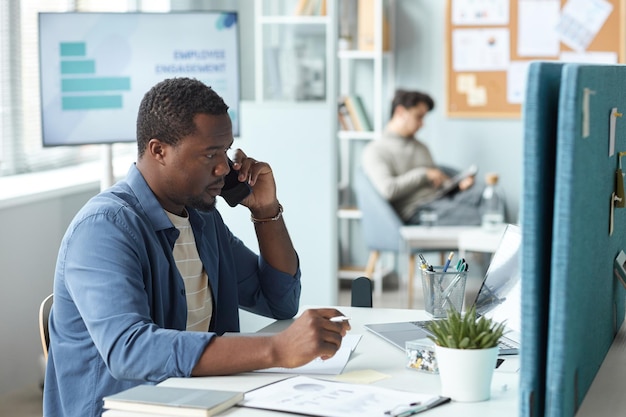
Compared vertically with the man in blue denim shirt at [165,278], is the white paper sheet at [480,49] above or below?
above

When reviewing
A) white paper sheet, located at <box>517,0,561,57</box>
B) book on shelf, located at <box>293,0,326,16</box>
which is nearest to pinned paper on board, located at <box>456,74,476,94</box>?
white paper sheet, located at <box>517,0,561,57</box>

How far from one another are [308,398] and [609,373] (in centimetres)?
53

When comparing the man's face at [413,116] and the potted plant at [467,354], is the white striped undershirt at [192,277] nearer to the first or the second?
the potted plant at [467,354]

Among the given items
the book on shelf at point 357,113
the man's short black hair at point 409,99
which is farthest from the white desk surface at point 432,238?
the book on shelf at point 357,113

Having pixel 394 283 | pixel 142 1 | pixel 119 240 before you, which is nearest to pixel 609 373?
pixel 119 240

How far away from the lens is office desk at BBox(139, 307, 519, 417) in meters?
1.50

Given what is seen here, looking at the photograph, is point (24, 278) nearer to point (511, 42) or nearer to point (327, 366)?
point (327, 366)

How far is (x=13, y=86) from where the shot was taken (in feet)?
13.9

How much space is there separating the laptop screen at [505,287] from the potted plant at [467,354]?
0.49 m

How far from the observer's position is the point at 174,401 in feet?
4.84

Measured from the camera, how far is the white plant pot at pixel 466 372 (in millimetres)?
1516

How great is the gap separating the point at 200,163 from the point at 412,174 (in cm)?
416

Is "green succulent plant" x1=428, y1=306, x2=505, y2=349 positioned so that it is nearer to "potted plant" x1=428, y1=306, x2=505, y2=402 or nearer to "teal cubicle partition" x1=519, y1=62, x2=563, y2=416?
"potted plant" x1=428, y1=306, x2=505, y2=402

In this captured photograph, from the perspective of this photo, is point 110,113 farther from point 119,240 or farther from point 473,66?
point 473,66
